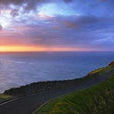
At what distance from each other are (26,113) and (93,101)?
711 centimetres

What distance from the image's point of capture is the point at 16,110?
16.0 m

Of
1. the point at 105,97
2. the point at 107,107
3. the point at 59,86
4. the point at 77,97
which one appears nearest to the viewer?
the point at 77,97

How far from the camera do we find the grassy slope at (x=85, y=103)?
54.5ft

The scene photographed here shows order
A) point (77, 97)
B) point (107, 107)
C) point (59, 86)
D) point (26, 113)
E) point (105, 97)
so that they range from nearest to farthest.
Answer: point (26, 113) → point (77, 97) → point (107, 107) → point (105, 97) → point (59, 86)

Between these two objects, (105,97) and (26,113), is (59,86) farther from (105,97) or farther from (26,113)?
(26,113)

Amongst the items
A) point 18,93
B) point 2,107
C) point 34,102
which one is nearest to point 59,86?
point 18,93

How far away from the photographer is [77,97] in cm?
1994

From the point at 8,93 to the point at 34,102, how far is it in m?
4.80

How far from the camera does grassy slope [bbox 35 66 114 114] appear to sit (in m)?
16.6

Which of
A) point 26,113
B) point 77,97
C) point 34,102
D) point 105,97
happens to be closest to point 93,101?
point 77,97

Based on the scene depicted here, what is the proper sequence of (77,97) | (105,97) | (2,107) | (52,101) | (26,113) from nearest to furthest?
(26,113) < (2,107) < (52,101) < (77,97) < (105,97)

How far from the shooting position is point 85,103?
62.8 ft

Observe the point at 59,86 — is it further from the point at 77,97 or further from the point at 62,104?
the point at 62,104

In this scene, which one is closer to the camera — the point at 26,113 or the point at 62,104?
the point at 26,113
